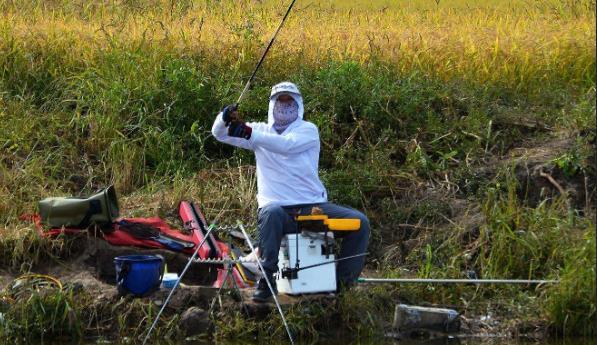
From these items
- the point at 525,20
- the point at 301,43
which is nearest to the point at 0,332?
the point at 301,43

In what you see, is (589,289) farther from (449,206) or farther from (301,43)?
(301,43)

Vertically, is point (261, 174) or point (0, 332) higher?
point (261, 174)

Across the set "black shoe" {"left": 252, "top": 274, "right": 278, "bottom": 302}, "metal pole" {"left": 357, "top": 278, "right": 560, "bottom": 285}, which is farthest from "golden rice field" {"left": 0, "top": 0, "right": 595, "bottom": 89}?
"black shoe" {"left": 252, "top": 274, "right": 278, "bottom": 302}

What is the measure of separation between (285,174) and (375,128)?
8.56 ft

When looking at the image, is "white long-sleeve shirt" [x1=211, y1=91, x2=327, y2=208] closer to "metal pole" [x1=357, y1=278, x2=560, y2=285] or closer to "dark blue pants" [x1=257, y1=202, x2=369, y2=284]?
"dark blue pants" [x1=257, y1=202, x2=369, y2=284]

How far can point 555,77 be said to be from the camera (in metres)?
11.1

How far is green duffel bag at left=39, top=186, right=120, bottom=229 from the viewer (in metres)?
8.77

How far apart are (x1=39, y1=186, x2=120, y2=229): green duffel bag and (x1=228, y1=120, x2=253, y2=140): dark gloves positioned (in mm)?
1391

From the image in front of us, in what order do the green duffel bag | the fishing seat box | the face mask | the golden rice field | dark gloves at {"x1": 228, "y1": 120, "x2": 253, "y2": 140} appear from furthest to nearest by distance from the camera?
the golden rice field < the green duffel bag < the face mask < the fishing seat box < dark gloves at {"x1": 228, "y1": 120, "x2": 253, "y2": 140}

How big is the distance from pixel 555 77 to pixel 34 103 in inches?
187

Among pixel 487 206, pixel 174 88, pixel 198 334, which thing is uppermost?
pixel 174 88

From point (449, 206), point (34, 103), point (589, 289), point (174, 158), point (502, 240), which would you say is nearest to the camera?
point (589, 289)

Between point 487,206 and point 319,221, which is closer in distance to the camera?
point 319,221

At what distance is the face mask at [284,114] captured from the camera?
8188mm
